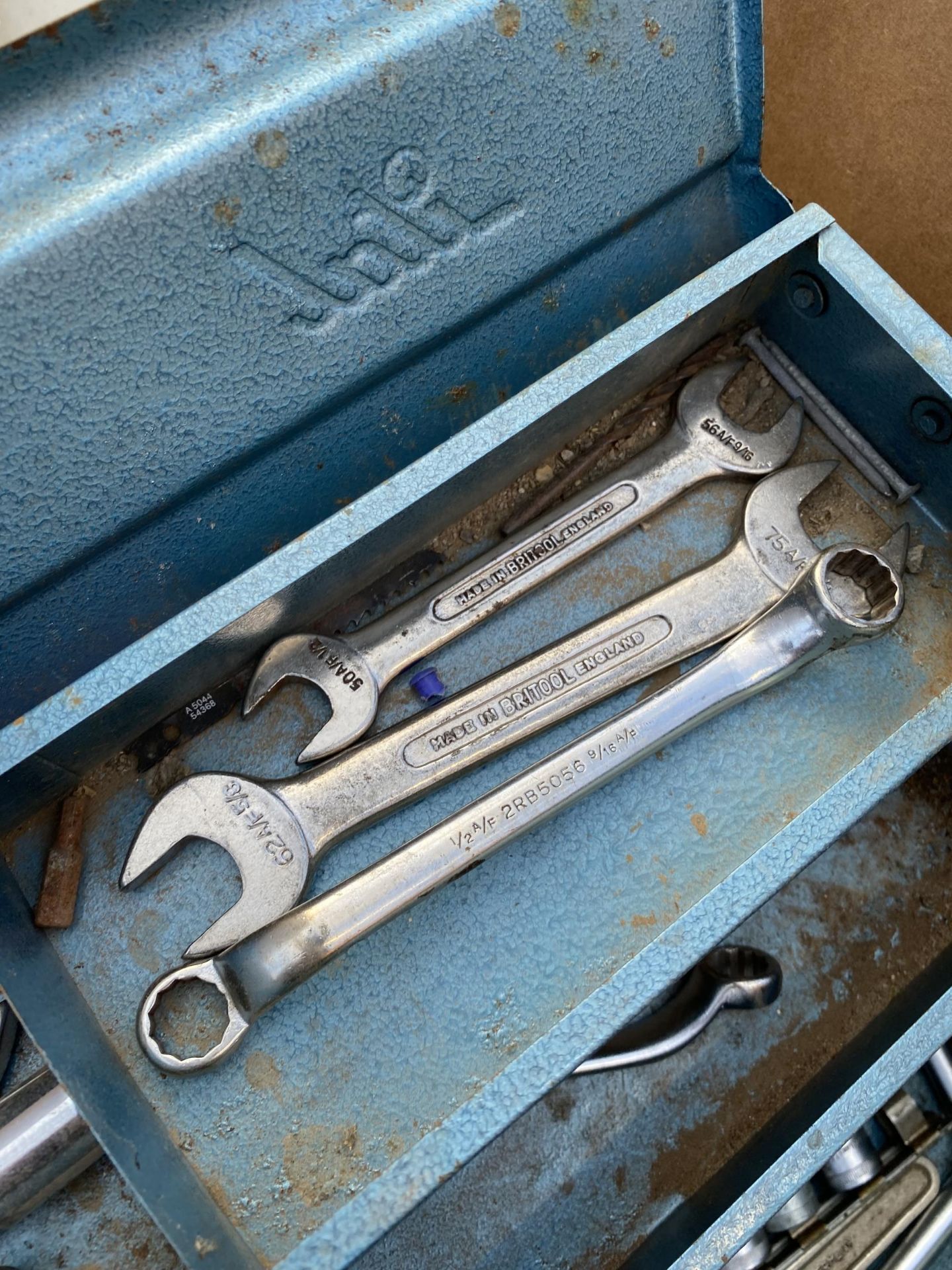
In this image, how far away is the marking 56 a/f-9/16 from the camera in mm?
1170

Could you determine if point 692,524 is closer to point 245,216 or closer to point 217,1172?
point 245,216

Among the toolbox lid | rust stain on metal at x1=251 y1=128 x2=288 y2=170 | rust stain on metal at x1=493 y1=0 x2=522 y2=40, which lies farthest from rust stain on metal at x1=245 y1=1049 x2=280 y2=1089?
rust stain on metal at x1=493 y1=0 x2=522 y2=40

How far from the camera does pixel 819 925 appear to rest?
1.50m

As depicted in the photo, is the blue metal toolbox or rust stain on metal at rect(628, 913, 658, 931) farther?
rust stain on metal at rect(628, 913, 658, 931)

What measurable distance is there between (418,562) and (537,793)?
1.28 feet

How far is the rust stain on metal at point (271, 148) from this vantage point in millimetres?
1023

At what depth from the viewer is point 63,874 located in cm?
118

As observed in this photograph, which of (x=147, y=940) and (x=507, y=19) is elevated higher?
(x=507, y=19)

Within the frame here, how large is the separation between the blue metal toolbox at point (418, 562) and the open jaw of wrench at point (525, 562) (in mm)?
53

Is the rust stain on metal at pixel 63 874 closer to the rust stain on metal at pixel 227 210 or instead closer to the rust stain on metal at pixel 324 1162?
the rust stain on metal at pixel 324 1162

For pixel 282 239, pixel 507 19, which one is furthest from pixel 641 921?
pixel 507 19

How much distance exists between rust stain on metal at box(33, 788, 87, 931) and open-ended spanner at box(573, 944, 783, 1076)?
74 centimetres

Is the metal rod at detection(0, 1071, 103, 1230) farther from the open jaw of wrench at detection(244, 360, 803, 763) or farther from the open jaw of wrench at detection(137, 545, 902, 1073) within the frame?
the open jaw of wrench at detection(244, 360, 803, 763)

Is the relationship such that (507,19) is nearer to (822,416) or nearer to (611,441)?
(611,441)
